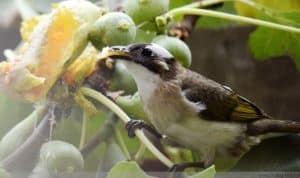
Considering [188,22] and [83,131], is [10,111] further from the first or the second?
[188,22]

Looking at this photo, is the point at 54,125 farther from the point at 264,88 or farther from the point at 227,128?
the point at 264,88

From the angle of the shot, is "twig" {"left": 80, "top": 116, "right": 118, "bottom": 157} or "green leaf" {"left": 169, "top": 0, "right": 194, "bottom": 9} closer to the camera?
"twig" {"left": 80, "top": 116, "right": 118, "bottom": 157}

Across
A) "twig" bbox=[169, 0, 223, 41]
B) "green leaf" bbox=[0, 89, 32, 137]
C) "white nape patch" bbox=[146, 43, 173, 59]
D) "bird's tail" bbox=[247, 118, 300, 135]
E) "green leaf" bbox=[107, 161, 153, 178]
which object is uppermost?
"white nape patch" bbox=[146, 43, 173, 59]

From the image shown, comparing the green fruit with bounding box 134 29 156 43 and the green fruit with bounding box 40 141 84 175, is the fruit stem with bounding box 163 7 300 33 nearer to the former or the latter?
the green fruit with bounding box 134 29 156 43

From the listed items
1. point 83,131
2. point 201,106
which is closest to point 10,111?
point 83,131

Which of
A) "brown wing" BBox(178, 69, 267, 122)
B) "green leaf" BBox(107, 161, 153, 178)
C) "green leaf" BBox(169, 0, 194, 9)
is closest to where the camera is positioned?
"green leaf" BBox(107, 161, 153, 178)

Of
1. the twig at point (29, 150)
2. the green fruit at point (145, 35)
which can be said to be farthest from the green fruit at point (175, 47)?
A: the twig at point (29, 150)

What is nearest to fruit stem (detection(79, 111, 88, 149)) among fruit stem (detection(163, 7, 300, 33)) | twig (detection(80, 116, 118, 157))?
twig (detection(80, 116, 118, 157))

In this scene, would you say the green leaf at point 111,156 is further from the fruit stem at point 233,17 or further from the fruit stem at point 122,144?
the fruit stem at point 233,17
